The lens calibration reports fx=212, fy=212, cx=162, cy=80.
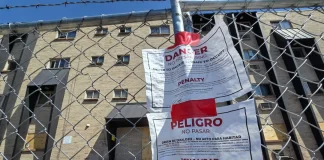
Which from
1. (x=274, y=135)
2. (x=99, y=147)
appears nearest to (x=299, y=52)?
(x=274, y=135)

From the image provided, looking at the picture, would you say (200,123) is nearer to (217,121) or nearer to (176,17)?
(217,121)

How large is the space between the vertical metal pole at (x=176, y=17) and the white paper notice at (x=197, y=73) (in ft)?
0.31

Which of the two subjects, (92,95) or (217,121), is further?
(92,95)

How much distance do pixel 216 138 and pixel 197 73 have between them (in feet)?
0.74

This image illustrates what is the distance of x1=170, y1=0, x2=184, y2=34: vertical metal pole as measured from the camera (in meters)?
0.83

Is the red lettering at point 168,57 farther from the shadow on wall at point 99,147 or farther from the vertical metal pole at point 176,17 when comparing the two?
the shadow on wall at point 99,147

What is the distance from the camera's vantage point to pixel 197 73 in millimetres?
731

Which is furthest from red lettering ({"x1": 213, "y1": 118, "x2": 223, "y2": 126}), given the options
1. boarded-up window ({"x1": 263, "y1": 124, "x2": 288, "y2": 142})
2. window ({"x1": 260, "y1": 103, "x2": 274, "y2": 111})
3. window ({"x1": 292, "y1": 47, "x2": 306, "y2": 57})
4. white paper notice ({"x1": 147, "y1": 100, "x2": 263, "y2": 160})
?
window ({"x1": 292, "y1": 47, "x2": 306, "y2": 57})

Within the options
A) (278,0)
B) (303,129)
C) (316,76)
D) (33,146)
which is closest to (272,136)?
(303,129)

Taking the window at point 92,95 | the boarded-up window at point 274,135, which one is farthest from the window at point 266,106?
the window at point 92,95

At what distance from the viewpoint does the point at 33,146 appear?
7.41 metres

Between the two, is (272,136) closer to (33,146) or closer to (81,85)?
(81,85)

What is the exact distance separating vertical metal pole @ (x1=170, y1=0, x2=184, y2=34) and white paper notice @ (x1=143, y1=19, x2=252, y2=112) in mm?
→ 94

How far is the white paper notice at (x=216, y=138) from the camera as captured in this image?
0.61 meters
